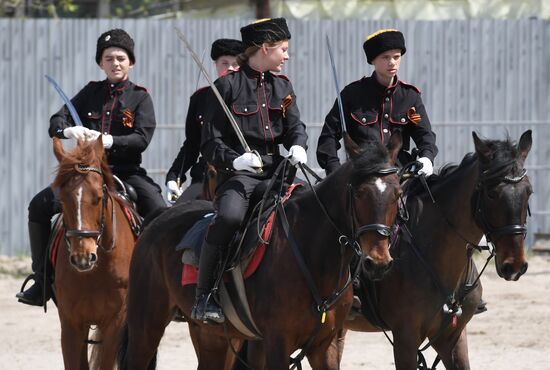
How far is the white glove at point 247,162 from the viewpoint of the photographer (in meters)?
7.13

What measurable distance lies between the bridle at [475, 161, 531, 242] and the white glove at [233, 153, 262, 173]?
1314mm

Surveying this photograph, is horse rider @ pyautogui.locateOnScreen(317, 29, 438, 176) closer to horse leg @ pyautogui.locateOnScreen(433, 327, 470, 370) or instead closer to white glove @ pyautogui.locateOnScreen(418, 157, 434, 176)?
white glove @ pyautogui.locateOnScreen(418, 157, 434, 176)

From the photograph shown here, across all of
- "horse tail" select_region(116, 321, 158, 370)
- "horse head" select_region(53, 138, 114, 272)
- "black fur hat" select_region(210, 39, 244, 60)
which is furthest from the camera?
"black fur hat" select_region(210, 39, 244, 60)

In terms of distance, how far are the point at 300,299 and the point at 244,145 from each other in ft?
3.31

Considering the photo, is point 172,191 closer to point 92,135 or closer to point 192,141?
point 192,141

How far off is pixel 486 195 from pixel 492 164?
0.18 metres

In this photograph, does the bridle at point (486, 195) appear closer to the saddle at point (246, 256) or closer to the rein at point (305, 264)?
the rein at point (305, 264)

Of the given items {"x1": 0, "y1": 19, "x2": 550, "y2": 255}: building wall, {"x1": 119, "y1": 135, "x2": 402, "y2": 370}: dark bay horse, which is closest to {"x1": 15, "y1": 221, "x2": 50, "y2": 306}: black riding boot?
{"x1": 119, "y1": 135, "x2": 402, "y2": 370}: dark bay horse

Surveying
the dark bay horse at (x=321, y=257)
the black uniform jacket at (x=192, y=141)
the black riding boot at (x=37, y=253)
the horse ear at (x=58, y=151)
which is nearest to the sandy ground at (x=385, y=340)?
the black riding boot at (x=37, y=253)

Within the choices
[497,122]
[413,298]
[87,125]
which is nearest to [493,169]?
[413,298]

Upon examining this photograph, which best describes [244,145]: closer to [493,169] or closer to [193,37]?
[493,169]

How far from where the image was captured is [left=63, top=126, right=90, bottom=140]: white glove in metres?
8.37

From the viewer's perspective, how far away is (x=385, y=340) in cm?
1195

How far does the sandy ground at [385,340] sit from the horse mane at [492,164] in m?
2.85
